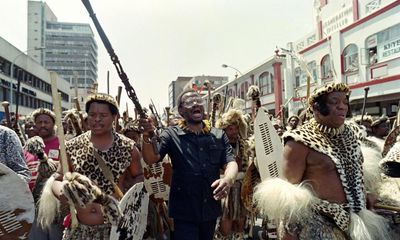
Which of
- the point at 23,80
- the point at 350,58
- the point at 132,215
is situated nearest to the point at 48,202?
the point at 132,215

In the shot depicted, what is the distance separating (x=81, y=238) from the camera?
297cm

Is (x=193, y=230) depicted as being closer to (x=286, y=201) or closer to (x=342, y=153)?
(x=286, y=201)

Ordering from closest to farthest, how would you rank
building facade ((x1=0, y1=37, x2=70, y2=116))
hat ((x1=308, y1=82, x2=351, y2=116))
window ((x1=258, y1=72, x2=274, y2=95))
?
hat ((x1=308, y1=82, x2=351, y2=116)) < window ((x1=258, y1=72, x2=274, y2=95)) < building facade ((x1=0, y1=37, x2=70, y2=116))

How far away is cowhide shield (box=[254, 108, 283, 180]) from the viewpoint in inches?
149

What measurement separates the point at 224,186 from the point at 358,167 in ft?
3.46

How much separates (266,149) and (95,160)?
1692 mm

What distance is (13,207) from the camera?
79.2 inches

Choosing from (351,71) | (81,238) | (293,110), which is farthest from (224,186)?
(293,110)

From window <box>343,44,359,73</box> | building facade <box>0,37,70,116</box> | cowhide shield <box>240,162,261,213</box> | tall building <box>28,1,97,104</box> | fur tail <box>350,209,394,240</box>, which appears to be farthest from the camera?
tall building <box>28,1,97,104</box>

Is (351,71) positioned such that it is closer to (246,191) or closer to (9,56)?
(246,191)

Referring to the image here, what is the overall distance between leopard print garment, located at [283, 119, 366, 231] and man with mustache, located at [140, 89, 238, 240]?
0.87m

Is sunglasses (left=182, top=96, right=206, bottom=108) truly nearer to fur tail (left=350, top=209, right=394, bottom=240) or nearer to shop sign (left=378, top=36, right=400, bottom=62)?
fur tail (left=350, top=209, right=394, bottom=240)

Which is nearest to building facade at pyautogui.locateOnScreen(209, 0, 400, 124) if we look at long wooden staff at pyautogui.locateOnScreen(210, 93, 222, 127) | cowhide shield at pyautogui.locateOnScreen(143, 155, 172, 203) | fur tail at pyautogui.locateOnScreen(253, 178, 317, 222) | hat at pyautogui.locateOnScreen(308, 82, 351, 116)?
long wooden staff at pyautogui.locateOnScreen(210, 93, 222, 127)

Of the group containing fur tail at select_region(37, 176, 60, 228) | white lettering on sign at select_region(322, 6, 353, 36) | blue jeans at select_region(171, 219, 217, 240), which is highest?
white lettering on sign at select_region(322, 6, 353, 36)
